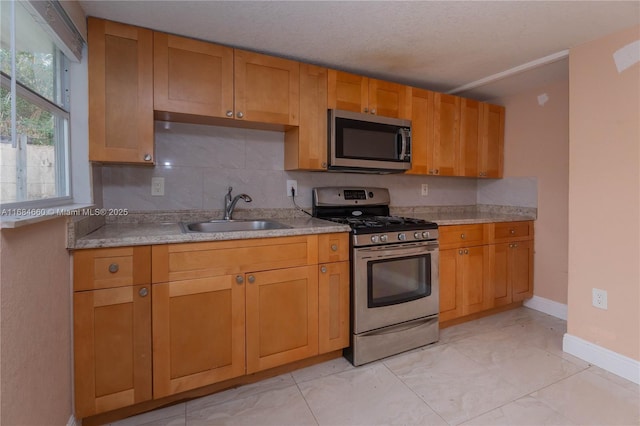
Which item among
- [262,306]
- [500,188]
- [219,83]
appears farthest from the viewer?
[500,188]

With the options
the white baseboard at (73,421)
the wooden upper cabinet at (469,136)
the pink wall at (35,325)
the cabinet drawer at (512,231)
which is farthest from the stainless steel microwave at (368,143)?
the white baseboard at (73,421)

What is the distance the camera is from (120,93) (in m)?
1.67

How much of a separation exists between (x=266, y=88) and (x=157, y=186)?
37.7 inches

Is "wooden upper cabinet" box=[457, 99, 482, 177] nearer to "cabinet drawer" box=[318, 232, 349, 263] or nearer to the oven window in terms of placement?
the oven window

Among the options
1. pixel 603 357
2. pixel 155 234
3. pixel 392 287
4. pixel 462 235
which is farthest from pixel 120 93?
pixel 603 357

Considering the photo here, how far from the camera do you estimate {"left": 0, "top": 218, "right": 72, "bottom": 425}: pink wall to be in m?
0.91

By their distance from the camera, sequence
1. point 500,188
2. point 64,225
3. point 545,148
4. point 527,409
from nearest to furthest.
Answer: point 64,225 → point 527,409 → point 545,148 → point 500,188

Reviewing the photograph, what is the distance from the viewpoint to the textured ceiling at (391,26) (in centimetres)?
158

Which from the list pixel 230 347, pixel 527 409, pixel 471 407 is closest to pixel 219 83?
pixel 230 347

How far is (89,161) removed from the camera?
164 centimetres

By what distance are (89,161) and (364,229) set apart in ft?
5.20

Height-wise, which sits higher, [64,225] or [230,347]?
[64,225]

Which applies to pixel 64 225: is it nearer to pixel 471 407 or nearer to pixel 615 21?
pixel 471 407

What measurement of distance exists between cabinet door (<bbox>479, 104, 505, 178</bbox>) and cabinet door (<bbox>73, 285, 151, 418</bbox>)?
299cm
